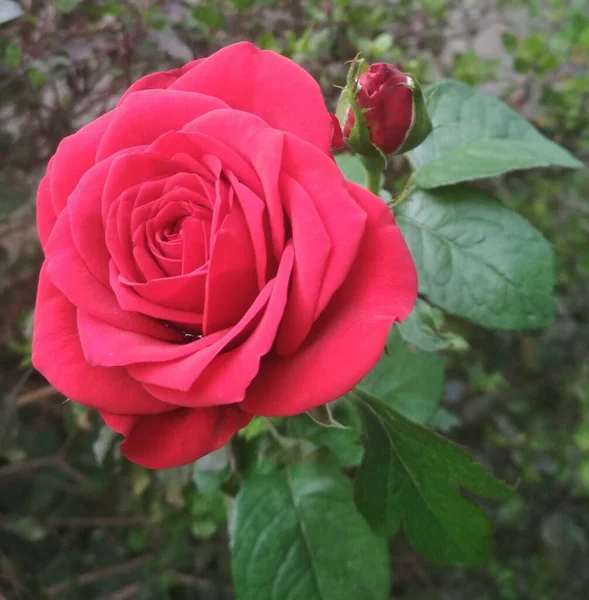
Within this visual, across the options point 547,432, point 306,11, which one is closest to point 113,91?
point 306,11

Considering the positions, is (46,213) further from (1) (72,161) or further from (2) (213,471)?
(2) (213,471)

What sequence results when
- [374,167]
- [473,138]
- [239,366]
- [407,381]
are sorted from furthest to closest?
[407,381], [473,138], [374,167], [239,366]

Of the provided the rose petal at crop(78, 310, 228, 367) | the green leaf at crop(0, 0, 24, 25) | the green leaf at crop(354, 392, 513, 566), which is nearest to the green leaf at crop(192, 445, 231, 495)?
the green leaf at crop(354, 392, 513, 566)

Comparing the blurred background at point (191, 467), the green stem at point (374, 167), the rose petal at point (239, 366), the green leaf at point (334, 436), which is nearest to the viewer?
the rose petal at point (239, 366)

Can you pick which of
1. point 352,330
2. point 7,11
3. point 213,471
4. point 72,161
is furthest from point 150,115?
point 213,471

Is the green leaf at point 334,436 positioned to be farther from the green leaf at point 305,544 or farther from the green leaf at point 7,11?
the green leaf at point 7,11

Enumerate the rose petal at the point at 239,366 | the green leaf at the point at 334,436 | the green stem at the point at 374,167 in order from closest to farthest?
1. the rose petal at the point at 239,366
2. the green stem at the point at 374,167
3. the green leaf at the point at 334,436

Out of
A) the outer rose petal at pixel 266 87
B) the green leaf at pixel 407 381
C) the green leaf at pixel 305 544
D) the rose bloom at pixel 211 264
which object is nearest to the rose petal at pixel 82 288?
the rose bloom at pixel 211 264
